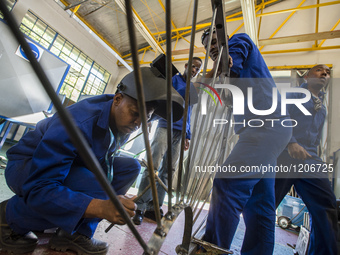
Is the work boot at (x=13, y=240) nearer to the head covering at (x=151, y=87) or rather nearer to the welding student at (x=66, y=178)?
the welding student at (x=66, y=178)

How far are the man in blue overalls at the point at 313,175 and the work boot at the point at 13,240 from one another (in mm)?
1755

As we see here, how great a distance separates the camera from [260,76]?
3.77 ft

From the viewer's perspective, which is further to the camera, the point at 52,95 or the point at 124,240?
the point at 124,240

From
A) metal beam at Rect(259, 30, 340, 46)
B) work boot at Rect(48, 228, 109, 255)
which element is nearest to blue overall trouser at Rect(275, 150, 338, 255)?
work boot at Rect(48, 228, 109, 255)

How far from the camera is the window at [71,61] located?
255 inches

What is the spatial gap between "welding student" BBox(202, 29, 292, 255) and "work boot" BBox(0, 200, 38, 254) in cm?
84

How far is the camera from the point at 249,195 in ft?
3.21

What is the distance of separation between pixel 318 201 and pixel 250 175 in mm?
849

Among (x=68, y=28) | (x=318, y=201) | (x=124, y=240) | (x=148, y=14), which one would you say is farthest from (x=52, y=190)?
(x=68, y=28)

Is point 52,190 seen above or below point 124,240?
above

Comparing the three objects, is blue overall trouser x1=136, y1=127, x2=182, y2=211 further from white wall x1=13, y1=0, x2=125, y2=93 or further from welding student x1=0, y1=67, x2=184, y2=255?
white wall x1=13, y1=0, x2=125, y2=93

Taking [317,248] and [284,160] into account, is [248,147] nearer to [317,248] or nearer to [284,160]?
[284,160]

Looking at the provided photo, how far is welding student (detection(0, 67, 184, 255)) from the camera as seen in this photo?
0.68m

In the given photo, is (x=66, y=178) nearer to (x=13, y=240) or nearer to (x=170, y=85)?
(x=13, y=240)
